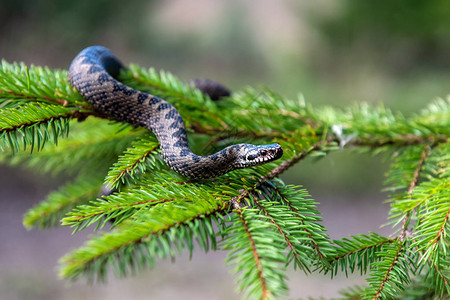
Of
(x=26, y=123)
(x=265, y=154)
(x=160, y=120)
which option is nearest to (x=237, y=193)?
(x=265, y=154)

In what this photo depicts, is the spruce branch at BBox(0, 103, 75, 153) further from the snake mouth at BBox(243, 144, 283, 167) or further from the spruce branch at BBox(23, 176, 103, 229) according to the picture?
the snake mouth at BBox(243, 144, 283, 167)

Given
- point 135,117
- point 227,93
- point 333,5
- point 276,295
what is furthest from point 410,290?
point 333,5

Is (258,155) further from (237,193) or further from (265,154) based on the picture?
(237,193)

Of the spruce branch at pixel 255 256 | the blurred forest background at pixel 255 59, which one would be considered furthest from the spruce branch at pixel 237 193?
the blurred forest background at pixel 255 59

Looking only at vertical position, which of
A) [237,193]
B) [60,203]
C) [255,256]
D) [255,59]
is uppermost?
[255,59]

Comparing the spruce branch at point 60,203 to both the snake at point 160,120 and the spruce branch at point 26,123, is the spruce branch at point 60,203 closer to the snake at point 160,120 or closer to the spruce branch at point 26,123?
the snake at point 160,120

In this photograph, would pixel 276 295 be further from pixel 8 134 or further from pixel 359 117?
pixel 359 117

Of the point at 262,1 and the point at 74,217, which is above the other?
the point at 262,1
